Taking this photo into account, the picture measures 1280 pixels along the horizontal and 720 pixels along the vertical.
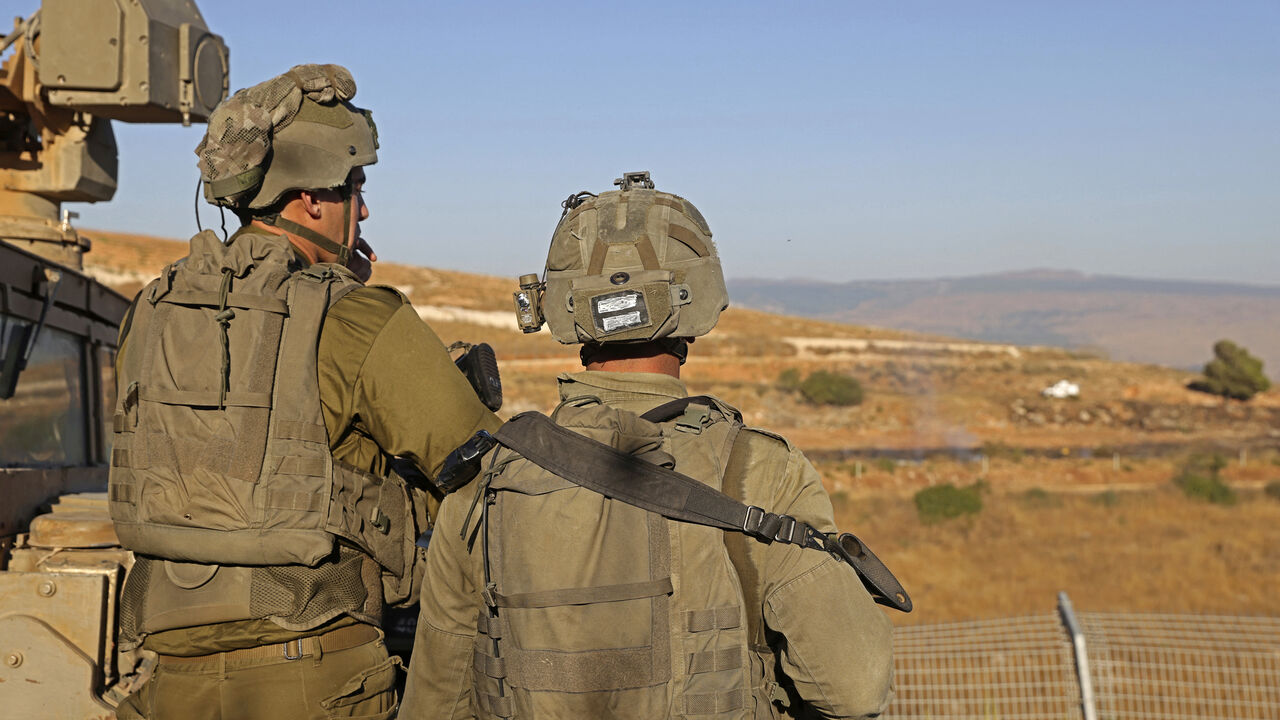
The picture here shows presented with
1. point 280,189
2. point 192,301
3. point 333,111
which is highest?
point 333,111

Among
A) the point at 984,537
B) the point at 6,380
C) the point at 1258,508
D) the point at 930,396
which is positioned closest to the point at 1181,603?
the point at 984,537

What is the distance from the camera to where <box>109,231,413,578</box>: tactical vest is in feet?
8.99

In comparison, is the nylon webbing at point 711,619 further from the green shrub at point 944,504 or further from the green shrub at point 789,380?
the green shrub at point 789,380

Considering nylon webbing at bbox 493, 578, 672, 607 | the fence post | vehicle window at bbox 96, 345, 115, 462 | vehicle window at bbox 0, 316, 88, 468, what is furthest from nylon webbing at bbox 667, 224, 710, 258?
the fence post

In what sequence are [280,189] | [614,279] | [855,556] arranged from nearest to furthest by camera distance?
[855,556]
[614,279]
[280,189]

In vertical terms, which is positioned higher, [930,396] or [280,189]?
[280,189]

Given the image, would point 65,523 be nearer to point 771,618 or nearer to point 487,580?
point 487,580

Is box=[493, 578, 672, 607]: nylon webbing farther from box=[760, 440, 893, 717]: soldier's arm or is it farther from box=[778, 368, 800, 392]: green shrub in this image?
box=[778, 368, 800, 392]: green shrub

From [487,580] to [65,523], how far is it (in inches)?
98.6

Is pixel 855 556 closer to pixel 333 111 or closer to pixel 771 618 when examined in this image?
pixel 771 618

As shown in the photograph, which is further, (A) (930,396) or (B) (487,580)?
(A) (930,396)

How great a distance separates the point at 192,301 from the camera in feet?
9.38

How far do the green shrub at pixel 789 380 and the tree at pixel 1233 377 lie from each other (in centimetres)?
2004

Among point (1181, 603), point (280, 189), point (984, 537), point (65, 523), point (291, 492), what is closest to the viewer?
point (291, 492)
